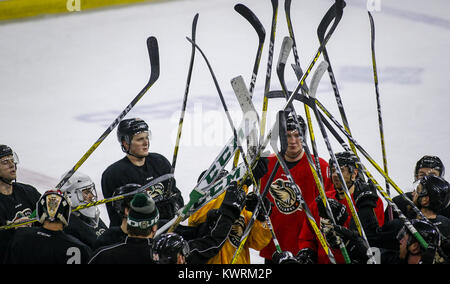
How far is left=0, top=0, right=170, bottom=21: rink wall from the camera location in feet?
18.4

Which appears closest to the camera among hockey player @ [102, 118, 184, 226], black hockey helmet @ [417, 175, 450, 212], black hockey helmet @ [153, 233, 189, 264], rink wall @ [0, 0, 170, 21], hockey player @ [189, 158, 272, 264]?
black hockey helmet @ [153, 233, 189, 264]

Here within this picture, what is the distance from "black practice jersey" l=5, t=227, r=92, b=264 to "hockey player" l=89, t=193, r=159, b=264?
0.22 meters

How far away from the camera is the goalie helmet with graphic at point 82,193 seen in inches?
115

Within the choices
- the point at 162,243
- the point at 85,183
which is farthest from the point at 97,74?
the point at 162,243

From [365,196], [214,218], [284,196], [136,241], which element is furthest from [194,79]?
[136,241]

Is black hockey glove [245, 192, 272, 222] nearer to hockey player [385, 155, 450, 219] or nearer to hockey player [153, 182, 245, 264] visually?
hockey player [153, 182, 245, 264]

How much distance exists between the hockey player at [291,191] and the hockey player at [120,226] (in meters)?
0.58

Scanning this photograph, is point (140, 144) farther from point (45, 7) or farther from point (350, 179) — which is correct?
point (45, 7)

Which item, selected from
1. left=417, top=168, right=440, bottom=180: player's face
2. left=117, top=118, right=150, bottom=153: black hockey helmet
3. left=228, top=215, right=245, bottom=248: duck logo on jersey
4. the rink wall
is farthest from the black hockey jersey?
the rink wall

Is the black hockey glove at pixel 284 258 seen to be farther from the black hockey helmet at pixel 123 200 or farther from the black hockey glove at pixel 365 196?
the black hockey helmet at pixel 123 200

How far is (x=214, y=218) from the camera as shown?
8.34 ft

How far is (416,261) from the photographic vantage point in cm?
225

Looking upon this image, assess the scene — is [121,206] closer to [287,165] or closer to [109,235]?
[109,235]
